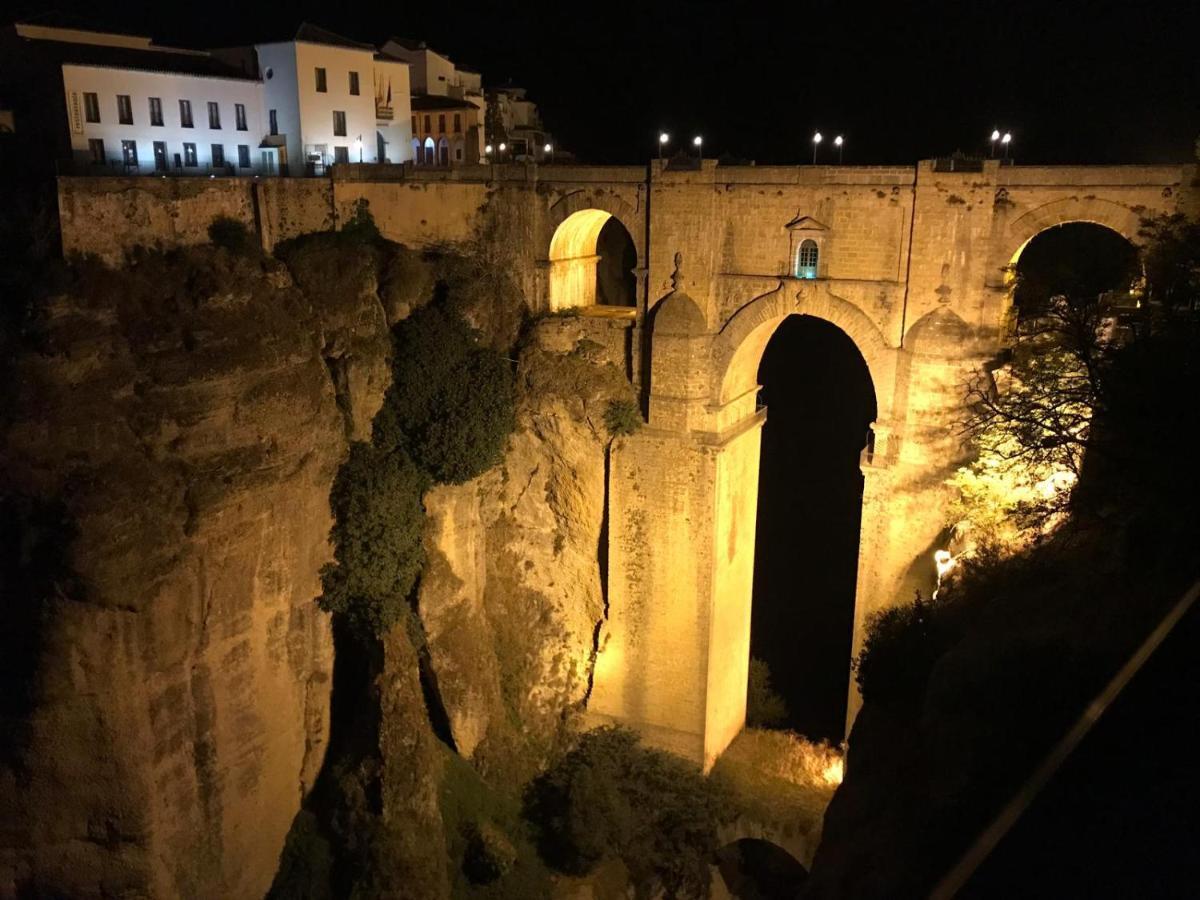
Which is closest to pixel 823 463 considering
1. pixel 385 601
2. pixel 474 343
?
pixel 474 343

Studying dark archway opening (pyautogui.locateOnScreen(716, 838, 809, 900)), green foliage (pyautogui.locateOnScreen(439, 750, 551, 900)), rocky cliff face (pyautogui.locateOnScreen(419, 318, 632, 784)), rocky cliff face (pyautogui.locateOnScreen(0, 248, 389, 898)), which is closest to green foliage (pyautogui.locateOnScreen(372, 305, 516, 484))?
rocky cliff face (pyautogui.locateOnScreen(419, 318, 632, 784))

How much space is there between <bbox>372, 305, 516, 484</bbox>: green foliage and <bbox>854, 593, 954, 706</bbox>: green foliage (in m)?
9.66

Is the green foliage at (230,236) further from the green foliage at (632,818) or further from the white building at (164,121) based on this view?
the green foliage at (632,818)

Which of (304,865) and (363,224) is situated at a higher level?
(363,224)

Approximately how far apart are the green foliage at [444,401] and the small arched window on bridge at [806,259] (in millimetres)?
7280

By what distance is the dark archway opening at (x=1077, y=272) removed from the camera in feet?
48.5

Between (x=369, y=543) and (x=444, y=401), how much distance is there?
150 inches

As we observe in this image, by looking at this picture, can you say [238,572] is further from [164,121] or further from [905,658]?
[164,121]

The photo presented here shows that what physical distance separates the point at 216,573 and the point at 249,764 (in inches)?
157

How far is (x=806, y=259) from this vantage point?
20469mm

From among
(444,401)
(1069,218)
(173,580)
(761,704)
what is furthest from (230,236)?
(761,704)

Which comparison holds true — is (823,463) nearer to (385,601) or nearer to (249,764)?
(385,601)

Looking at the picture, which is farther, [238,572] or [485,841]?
[485,841]

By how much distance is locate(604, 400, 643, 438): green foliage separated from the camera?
2231 centimetres
